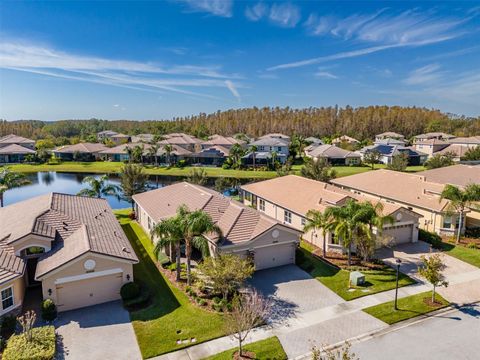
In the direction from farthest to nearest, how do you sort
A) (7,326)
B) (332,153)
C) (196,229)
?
(332,153) < (196,229) < (7,326)

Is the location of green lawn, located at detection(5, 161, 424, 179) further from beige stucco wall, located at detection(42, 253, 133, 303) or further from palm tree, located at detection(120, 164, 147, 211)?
beige stucco wall, located at detection(42, 253, 133, 303)

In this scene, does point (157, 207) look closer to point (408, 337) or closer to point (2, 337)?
point (2, 337)

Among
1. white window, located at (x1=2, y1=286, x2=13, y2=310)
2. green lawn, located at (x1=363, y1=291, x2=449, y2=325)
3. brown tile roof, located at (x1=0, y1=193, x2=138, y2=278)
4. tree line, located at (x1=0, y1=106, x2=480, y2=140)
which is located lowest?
green lawn, located at (x1=363, y1=291, x2=449, y2=325)

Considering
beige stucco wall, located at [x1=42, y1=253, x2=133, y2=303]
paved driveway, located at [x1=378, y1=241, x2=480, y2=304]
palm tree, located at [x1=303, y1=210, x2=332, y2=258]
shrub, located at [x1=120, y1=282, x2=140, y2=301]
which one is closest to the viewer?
beige stucco wall, located at [x1=42, y1=253, x2=133, y2=303]

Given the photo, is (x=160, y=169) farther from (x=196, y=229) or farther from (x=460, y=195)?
(x=460, y=195)

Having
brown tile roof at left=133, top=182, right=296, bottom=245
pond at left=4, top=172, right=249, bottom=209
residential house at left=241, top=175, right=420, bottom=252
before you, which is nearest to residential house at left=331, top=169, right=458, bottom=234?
residential house at left=241, top=175, right=420, bottom=252

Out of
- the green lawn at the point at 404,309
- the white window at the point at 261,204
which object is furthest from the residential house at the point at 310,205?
the green lawn at the point at 404,309

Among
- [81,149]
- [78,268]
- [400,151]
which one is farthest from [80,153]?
[400,151]

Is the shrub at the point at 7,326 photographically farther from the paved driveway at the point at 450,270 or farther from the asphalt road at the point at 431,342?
the paved driveway at the point at 450,270
